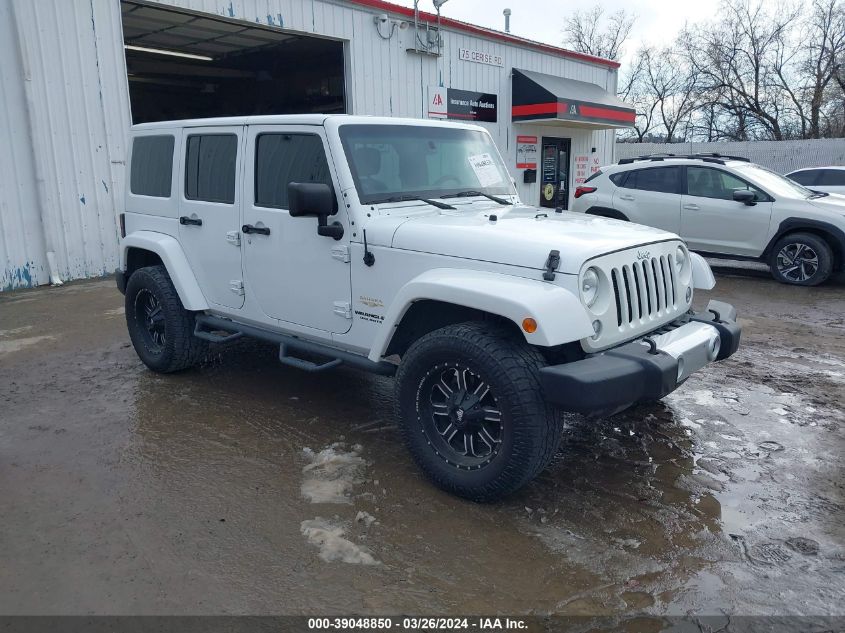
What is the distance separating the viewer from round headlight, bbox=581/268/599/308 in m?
3.18

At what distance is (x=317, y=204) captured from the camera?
3719mm

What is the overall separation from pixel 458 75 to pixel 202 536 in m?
12.6

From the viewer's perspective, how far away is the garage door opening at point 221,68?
1264cm

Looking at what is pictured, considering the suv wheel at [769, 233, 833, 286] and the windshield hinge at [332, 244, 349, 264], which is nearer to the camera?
the windshield hinge at [332, 244, 349, 264]

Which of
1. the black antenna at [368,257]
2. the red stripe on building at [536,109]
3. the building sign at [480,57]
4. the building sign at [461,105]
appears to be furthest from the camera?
the red stripe on building at [536,109]

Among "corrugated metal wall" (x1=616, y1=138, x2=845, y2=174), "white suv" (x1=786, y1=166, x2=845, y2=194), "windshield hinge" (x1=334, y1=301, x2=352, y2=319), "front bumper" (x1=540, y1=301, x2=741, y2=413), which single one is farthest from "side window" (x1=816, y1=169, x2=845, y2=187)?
"windshield hinge" (x1=334, y1=301, x2=352, y2=319)

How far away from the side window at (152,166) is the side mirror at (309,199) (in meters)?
1.98

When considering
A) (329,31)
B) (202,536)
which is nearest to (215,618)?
(202,536)

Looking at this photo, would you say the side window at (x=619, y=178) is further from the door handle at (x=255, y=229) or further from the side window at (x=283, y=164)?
the door handle at (x=255, y=229)

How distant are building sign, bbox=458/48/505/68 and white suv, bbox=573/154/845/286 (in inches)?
210

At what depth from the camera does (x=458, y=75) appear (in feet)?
46.1

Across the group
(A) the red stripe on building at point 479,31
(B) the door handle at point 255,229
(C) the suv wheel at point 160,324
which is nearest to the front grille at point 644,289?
(B) the door handle at point 255,229

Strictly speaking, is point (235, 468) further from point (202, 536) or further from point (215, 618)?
point (215, 618)

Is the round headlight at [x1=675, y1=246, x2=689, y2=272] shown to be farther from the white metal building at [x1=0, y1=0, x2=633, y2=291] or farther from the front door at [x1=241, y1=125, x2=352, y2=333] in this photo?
the white metal building at [x1=0, y1=0, x2=633, y2=291]
